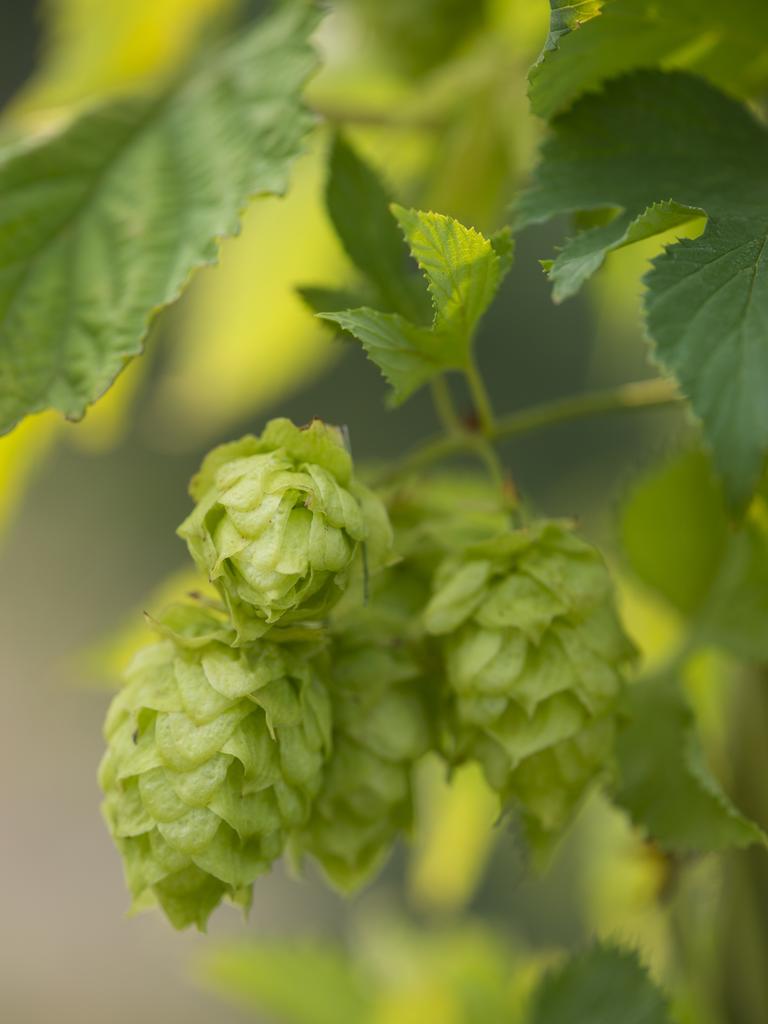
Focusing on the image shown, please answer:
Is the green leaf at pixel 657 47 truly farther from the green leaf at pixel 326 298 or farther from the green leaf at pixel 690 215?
the green leaf at pixel 326 298

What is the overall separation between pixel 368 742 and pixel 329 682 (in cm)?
4

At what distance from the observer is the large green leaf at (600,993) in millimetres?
855

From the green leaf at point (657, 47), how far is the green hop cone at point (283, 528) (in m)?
0.25

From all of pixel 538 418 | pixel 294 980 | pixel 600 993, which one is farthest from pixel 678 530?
pixel 294 980

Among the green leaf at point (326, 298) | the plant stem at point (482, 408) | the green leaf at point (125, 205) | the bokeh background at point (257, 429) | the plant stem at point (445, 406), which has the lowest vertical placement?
the bokeh background at point (257, 429)

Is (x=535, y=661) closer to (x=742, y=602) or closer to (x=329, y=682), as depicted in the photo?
(x=329, y=682)

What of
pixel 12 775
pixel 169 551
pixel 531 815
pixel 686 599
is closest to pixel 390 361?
pixel 531 815

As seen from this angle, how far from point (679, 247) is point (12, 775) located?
177 inches

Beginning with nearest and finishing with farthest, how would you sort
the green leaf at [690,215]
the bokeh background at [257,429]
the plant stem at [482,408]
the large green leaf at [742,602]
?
the green leaf at [690,215]
the plant stem at [482,408]
the large green leaf at [742,602]
the bokeh background at [257,429]

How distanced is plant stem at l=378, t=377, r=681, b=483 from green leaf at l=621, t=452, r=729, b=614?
0.45ft

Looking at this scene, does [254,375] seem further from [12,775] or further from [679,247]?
[12,775]

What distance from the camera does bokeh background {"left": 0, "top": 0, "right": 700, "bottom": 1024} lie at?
118 centimetres

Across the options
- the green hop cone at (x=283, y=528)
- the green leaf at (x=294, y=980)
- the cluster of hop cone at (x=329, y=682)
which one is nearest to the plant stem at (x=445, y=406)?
the cluster of hop cone at (x=329, y=682)

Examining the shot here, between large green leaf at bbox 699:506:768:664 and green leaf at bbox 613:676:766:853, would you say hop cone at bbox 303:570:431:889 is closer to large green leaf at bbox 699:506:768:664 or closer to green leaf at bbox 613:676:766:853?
green leaf at bbox 613:676:766:853
